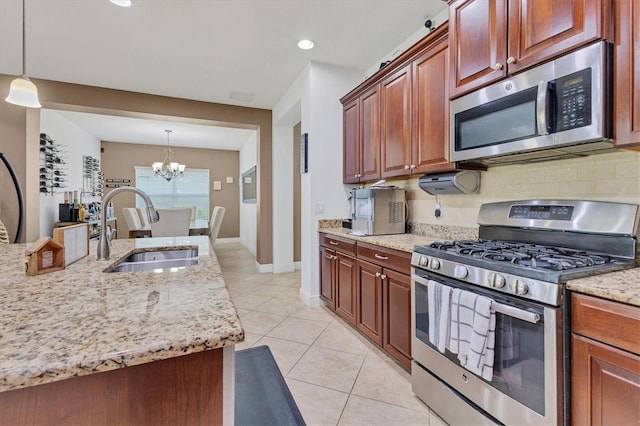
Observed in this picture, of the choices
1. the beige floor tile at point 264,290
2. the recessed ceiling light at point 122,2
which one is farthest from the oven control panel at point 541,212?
the recessed ceiling light at point 122,2

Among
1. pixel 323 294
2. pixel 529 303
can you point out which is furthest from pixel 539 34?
pixel 323 294

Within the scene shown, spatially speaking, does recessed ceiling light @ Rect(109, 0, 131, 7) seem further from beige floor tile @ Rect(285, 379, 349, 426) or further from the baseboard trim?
the baseboard trim

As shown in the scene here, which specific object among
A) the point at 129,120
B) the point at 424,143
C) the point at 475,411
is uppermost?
the point at 129,120

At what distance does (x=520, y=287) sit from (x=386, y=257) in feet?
3.29

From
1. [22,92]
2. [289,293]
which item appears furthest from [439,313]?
[22,92]

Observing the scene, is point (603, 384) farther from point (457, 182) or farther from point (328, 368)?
point (328, 368)

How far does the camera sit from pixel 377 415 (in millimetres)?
1648

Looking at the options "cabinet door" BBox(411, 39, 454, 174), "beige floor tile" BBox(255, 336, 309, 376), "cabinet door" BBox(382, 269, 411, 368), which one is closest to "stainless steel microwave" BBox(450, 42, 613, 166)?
"cabinet door" BBox(411, 39, 454, 174)

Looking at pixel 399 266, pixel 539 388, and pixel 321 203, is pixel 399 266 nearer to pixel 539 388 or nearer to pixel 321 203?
pixel 539 388

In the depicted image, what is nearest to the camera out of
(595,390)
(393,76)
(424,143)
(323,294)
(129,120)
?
(595,390)

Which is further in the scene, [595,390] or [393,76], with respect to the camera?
[393,76]

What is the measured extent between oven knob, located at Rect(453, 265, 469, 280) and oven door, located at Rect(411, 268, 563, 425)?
50mm

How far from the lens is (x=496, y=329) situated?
1.31 meters

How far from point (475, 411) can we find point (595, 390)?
0.53 meters
